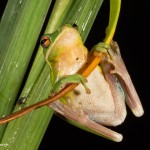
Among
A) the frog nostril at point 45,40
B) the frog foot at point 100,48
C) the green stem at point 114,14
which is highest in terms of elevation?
the green stem at point 114,14

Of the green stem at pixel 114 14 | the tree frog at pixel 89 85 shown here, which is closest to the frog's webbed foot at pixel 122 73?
A: the tree frog at pixel 89 85

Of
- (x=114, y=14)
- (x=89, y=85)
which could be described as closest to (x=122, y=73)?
(x=89, y=85)

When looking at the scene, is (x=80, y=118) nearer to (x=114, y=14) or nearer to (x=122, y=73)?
(x=122, y=73)

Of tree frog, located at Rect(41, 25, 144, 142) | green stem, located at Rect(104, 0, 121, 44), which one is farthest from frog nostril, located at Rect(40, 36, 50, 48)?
green stem, located at Rect(104, 0, 121, 44)

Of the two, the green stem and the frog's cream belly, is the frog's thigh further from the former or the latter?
the green stem

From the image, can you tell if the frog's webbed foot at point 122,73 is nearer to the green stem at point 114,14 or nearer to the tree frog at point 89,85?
the tree frog at point 89,85

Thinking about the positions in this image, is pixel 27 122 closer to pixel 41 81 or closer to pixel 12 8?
pixel 41 81

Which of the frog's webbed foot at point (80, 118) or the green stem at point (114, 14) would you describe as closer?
the green stem at point (114, 14)
